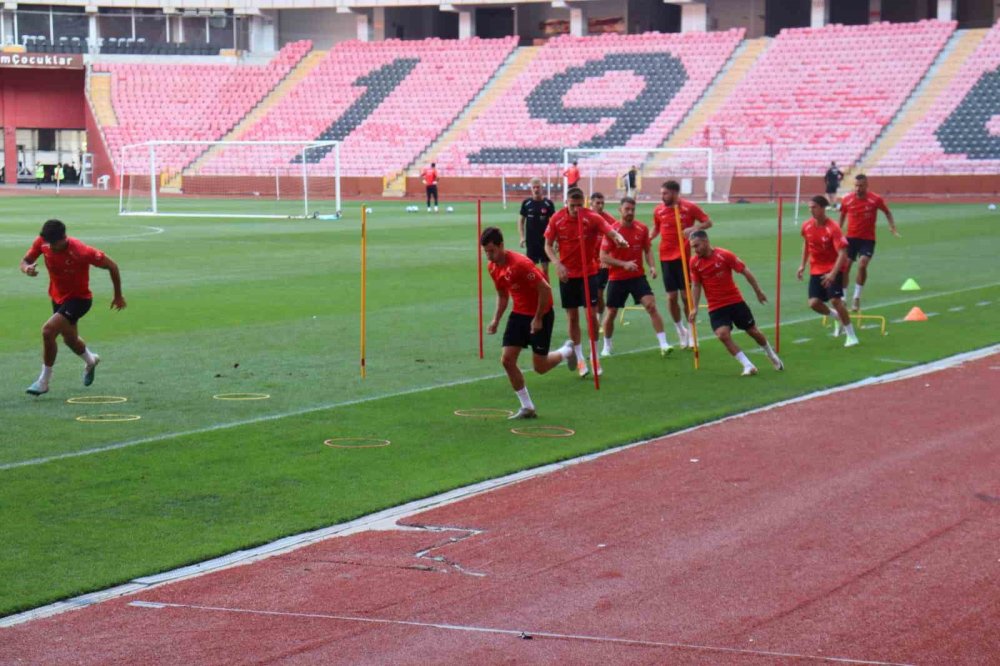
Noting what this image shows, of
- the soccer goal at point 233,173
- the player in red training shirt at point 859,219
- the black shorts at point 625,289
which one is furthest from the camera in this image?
the soccer goal at point 233,173

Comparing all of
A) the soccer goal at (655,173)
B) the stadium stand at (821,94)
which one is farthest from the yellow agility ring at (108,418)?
the stadium stand at (821,94)

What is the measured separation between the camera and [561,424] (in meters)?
13.2

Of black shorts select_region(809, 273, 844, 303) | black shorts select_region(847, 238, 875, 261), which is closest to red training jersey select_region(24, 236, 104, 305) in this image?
black shorts select_region(809, 273, 844, 303)

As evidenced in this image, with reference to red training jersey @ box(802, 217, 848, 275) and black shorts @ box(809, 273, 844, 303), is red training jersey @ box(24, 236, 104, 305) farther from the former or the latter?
black shorts @ box(809, 273, 844, 303)

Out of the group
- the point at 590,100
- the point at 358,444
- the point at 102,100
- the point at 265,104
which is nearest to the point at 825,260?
the point at 358,444

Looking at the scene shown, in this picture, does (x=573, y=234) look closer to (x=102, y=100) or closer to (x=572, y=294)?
(x=572, y=294)

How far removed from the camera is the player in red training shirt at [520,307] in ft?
43.3

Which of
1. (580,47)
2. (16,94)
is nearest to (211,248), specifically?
(580,47)

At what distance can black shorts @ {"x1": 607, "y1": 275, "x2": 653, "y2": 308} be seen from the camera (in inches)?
689

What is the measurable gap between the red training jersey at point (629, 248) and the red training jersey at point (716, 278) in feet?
4.06

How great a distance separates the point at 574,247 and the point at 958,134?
44975mm

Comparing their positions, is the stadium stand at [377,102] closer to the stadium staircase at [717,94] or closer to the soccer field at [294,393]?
the stadium staircase at [717,94]

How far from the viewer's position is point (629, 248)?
1752 centimetres

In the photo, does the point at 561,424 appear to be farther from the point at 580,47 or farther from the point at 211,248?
the point at 580,47
